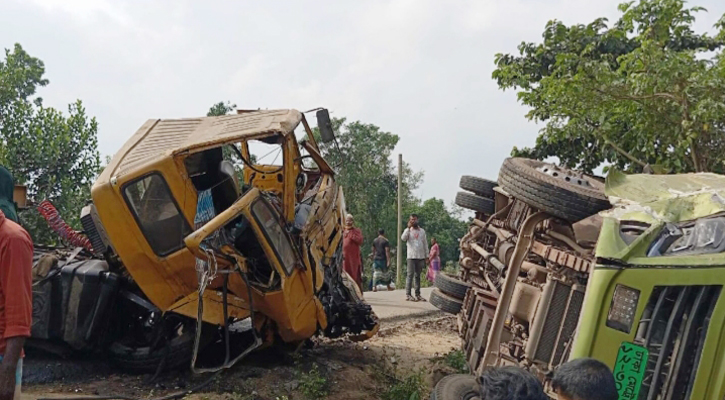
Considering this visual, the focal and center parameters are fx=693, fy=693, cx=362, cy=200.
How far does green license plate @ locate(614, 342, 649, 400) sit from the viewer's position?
3.24 m

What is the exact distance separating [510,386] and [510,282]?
7.93ft

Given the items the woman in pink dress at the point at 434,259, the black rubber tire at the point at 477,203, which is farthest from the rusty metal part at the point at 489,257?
the woman in pink dress at the point at 434,259

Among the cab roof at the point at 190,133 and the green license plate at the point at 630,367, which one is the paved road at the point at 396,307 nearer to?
the cab roof at the point at 190,133

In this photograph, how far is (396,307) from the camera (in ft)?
36.1

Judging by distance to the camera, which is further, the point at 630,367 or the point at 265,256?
the point at 265,256

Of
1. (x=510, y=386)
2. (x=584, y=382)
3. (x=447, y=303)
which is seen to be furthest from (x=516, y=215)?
(x=510, y=386)

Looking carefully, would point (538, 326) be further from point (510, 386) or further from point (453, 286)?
point (453, 286)

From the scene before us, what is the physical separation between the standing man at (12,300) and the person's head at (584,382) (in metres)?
2.07

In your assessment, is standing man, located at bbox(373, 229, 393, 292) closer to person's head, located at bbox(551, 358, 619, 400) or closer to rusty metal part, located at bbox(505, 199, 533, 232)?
rusty metal part, located at bbox(505, 199, 533, 232)

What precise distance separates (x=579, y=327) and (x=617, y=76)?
288 inches

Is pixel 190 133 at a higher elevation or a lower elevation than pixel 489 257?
higher

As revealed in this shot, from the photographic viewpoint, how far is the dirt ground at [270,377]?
565cm

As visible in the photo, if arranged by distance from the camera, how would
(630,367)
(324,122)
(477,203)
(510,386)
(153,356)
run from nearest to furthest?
(510,386) < (630,367) < (153,356) < (477,203) < (324,122)

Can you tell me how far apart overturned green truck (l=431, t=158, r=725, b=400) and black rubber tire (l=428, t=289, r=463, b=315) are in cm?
118
